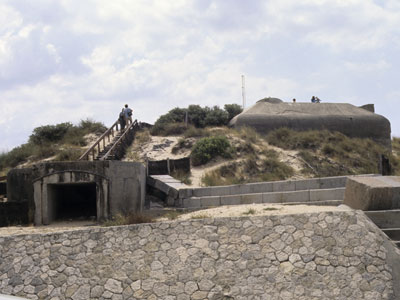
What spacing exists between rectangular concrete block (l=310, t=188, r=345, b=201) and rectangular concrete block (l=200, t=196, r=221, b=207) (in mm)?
2649

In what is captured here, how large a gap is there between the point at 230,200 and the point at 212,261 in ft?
14.5

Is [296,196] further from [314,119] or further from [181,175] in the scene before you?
[314,119]

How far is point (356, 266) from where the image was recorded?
7.57 metres

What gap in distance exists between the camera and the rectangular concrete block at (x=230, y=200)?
40.2 feet

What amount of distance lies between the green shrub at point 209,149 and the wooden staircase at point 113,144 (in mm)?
3274

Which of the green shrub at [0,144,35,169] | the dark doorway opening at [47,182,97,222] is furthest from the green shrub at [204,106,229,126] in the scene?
the dark doorway opening at [47,182,97,222]

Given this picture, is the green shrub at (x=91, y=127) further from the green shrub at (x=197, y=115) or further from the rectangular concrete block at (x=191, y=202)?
the rectangular concrete block at (x=191, y=202)

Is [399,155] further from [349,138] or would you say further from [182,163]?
[182,163]

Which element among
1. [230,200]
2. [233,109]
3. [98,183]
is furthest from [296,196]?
[233,109]

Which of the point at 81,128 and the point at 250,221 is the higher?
the point at 81,128

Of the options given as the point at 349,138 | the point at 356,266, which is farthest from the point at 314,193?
the point at 349,138

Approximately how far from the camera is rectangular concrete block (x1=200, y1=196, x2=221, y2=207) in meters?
12.5

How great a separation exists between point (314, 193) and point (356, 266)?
3.59 metres

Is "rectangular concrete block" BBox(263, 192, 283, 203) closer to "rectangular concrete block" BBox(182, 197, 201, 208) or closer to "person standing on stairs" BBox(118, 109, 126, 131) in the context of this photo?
"rectangular concrete block" BBox(182, 197, 201, 208)
